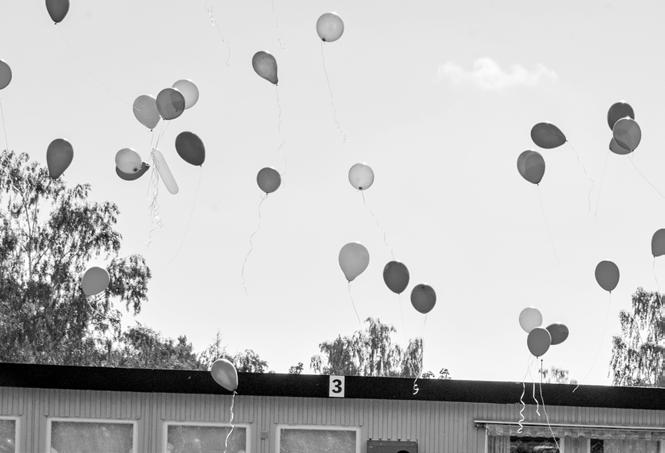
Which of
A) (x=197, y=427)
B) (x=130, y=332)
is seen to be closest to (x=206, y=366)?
(x=130, y=332)

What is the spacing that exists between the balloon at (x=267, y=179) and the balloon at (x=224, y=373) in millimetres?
1844

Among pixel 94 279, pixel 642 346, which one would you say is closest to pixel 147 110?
pixel 94 279

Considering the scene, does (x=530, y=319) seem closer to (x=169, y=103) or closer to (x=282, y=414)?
(x=282, y=414)

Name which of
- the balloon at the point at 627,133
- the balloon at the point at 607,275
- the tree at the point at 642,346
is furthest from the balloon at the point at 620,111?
the tree at the point at 642,346

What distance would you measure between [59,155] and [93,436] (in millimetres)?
2716

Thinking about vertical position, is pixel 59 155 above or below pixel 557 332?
above

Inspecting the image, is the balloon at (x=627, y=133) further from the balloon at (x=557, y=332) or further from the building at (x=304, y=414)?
the building at (x=304, y=414)

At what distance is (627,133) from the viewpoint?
436 inches

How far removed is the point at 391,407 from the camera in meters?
11.8

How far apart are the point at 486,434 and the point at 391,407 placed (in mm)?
1000

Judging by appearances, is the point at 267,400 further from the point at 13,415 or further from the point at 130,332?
the point at 130,332

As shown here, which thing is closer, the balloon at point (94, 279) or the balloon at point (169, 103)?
the balloon at point (169, 103)

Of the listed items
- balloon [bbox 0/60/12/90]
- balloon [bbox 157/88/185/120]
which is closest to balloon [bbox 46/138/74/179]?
balloon [bbox 0/60/12/90]

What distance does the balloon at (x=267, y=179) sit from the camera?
11.7m
